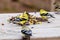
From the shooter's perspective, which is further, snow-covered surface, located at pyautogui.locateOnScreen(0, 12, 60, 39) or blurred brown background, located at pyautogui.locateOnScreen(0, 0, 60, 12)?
blurred brown background, located at pyautogui.locateOnScreen(0, 0, 60, 12)

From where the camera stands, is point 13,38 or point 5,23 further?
point 5,23

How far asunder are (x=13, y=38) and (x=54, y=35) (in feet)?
0.78

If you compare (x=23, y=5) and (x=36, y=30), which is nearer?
(x=36, y=30)

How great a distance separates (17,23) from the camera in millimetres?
1391

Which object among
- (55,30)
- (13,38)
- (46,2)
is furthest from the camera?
(46,2)

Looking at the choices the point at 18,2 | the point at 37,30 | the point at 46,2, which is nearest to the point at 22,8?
the point at 18,2

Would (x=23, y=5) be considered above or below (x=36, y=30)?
above

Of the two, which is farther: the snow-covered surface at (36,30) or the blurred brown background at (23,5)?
the blurred brown background at (23,5)

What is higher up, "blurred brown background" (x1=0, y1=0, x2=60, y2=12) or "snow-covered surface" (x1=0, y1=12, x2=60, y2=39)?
"blurred brown background" (x1=0, y1=0, x2=60, y2=12)

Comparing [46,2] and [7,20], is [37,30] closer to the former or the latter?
[7,20]

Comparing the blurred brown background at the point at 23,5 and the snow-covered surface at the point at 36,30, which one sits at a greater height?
the blurred brown background at the point at 23,5

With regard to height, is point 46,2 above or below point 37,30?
above

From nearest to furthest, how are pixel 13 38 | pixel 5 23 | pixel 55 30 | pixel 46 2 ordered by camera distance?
pixel 13 38, pixel 55 30, pixel 5 23, pixel 46 2

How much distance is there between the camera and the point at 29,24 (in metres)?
1.40
